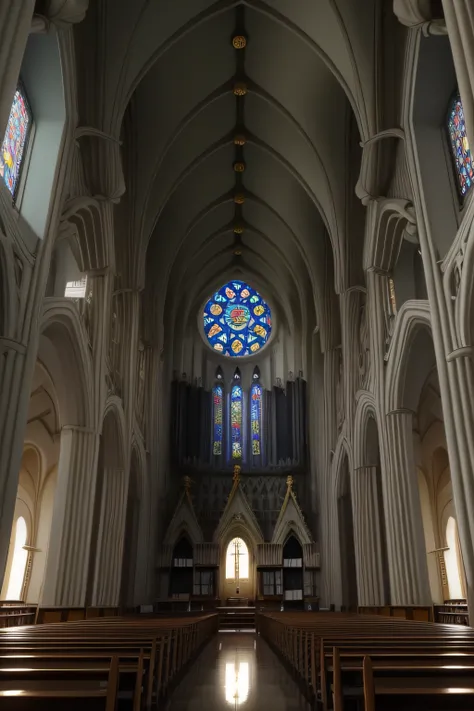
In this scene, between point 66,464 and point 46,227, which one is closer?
point 46,227

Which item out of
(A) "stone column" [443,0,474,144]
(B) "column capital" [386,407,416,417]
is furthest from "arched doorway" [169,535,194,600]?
(A) "stone column" [443,0,474,144]

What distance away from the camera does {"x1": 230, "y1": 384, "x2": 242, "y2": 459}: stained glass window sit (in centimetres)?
2667

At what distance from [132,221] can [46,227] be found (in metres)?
8.27

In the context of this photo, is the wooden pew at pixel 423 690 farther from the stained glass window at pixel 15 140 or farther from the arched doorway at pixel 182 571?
the arched doorway at pixel 182 571

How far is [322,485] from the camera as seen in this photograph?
868 inches

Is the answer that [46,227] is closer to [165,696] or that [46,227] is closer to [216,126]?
[165,696]

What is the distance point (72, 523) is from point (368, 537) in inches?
307

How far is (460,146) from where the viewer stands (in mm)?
11383

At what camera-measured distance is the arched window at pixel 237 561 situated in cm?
2416

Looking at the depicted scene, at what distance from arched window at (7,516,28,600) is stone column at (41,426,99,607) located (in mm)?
9929

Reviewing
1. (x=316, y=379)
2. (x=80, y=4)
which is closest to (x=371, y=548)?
(x=316, y=379)

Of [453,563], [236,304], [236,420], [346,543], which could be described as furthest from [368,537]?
[236,304]

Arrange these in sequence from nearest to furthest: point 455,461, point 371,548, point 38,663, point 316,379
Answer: point 38,663, point 455,461, point 371,548, point 316,379

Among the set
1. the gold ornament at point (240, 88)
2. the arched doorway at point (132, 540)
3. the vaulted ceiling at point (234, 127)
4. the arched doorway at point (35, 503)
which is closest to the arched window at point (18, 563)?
the arched doorway at point (35, 503)
